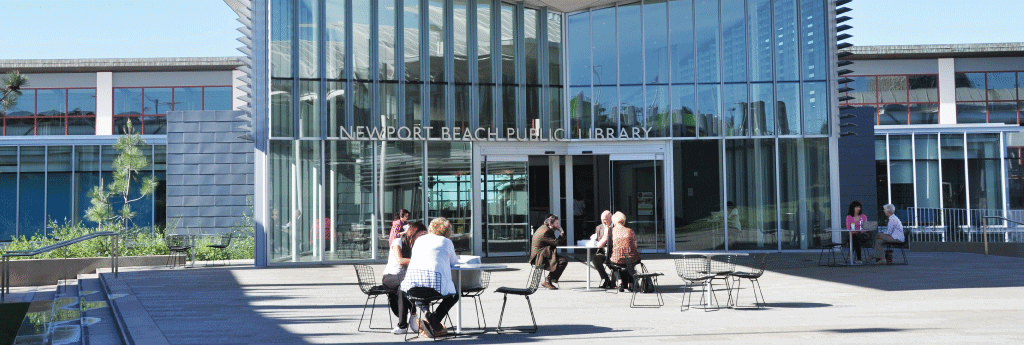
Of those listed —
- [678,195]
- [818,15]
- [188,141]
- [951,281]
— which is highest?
[818,15]

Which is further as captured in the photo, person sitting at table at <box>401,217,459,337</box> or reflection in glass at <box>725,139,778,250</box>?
reflection in glass at <box>725,139,778,250</box>

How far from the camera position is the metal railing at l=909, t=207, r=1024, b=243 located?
23.7 m

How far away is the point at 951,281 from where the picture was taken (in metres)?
14.8

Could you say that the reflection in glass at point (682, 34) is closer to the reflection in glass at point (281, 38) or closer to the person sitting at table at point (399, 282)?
the reflection in glass at point (281, 38)

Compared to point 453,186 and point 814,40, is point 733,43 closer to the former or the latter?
point 814,40

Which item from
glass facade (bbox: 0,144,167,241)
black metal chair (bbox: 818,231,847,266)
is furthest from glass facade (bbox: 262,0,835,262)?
glass facade (bbox: 0,144,167,241)

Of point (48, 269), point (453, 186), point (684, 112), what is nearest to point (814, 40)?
point (684, 112)

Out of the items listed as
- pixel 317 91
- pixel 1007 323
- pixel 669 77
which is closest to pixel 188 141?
pixel 317 91

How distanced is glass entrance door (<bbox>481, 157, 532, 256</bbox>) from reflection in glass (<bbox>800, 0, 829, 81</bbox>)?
260 inches

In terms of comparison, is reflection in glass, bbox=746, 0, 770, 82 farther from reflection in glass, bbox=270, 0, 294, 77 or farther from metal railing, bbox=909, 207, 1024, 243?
reflection in glass, bbox=270, 0, 294, 77

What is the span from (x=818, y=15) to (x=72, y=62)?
2836 cm

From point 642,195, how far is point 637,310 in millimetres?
10117

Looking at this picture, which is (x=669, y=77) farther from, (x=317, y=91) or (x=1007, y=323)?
(x=1007, y=323)

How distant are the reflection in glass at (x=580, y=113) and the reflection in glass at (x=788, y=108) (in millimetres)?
4117
